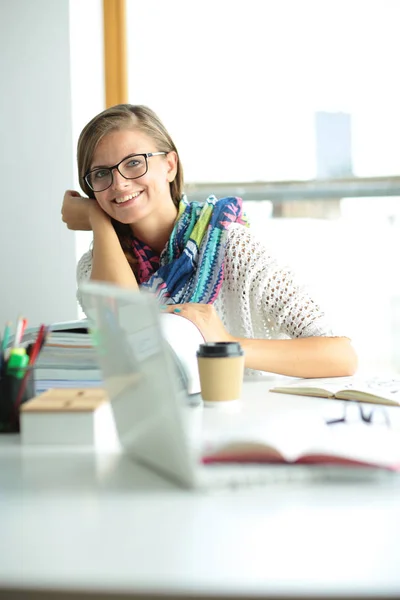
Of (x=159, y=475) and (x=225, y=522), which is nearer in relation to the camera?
(x=225, y=522)

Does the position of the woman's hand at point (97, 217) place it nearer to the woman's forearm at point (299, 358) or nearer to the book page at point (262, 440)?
the woman's forearm at point (299, 358)

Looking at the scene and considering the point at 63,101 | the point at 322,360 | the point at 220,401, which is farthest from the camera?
the point at 63,101

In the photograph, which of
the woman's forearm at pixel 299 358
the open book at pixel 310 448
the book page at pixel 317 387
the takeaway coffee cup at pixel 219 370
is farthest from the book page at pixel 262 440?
the woman's forearm at pixel 299 358

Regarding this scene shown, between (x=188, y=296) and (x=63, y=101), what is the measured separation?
55.4 inches

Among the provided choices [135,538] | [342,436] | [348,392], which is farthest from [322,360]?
[135,538]

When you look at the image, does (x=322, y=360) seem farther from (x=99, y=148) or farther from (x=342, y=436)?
(x=99, y=148)

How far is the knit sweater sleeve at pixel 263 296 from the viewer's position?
1669mm

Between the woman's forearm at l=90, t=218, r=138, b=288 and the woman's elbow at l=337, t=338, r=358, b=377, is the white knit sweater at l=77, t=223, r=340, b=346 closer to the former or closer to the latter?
the woman's elbow at l=337, t=338, r=358, b=377

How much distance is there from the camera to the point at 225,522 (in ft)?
2.03

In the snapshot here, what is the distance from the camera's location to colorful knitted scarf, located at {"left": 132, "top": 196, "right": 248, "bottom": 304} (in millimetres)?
1828

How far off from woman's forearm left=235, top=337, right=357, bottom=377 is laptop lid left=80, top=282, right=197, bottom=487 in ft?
2.12

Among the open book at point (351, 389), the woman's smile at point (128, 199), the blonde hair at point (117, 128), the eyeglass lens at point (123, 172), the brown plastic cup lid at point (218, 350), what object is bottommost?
the open book at point (351, 389)

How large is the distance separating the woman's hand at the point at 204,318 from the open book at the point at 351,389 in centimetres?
15

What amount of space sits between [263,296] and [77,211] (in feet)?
2.17
